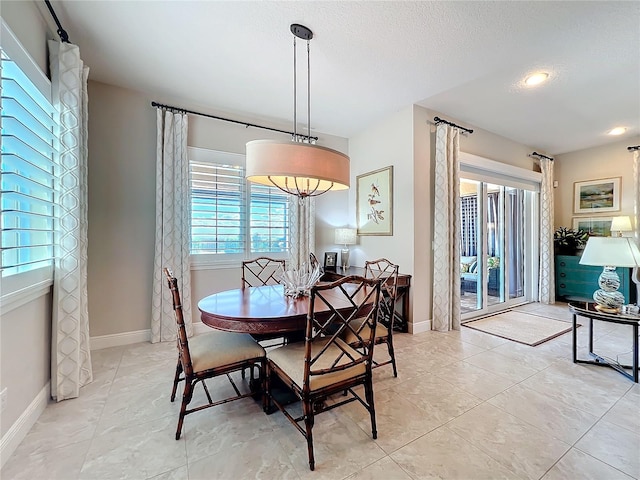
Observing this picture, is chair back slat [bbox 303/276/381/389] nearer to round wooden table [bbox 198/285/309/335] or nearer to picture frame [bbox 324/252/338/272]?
round wooden table [bbox 198/285/309/335]

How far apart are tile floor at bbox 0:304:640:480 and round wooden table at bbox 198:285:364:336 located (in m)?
0.67

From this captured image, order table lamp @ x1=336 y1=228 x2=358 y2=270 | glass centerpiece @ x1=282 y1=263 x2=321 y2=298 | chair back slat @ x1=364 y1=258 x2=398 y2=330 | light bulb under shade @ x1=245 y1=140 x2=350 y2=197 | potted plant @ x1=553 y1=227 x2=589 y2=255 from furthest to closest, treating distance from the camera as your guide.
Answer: potted plant @ x1=553 y1=227 x2=589 y2=255
table lamp @ x1=336 y1=228 x2=358 y2=270
chair back slat @ x1=364 y1=258 x2=398 y2=330
glass centerpiece @ x1=282 y1=263 x2=321 y2=298
light bulb under shade @ x1=245 y1=140 x2=350 y2=197

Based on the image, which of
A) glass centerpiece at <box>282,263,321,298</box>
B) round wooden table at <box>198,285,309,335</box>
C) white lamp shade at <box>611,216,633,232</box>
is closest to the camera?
round wooden table at <box>198,285,309,335</box>

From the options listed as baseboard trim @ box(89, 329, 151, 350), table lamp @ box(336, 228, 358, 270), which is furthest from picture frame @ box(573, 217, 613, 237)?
baseboard trim @ box(89, 329, 151, 350)

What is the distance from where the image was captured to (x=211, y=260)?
144 inches

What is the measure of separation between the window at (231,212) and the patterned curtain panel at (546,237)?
462 cm

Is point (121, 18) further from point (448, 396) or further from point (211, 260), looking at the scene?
point (448, 396)

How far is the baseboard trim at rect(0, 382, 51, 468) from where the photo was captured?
1.56 meters

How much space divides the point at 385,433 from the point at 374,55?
2.95 m

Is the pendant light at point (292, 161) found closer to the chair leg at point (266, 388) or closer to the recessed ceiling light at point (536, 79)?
the chair leg at point (266, 388)

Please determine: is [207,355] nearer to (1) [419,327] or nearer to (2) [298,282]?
(2) [298,282]

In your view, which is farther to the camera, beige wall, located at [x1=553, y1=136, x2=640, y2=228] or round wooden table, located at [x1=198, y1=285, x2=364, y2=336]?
beige wall, located at [x1=553, y1=136, x2=640, y2=228]

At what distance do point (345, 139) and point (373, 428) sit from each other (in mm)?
4048

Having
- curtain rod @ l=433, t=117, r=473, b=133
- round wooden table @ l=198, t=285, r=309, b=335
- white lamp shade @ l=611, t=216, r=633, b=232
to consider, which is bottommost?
round wooden table @ l=198, t=285, r=309, b=335
